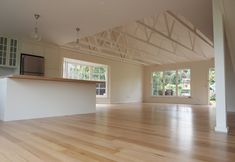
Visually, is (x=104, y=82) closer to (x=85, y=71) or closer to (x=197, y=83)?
(x=85, y=71)

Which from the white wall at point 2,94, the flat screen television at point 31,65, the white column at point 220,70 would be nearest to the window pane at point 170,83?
the flat screen television at point 31,65

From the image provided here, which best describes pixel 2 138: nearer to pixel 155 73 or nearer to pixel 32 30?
pixel 32 30

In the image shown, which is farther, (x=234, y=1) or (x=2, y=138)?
(x=234, y=1)

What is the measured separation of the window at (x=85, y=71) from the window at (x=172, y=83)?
13.3 feet

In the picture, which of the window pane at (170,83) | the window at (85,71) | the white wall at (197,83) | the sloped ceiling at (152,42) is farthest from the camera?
the window pane at (170,83)

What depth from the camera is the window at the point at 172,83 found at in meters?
10.7

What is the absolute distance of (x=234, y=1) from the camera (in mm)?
2592

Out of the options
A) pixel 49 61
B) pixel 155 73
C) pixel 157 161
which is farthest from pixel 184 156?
pixel 155 73

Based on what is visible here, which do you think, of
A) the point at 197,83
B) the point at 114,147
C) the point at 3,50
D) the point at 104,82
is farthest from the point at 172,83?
the point at 114,147

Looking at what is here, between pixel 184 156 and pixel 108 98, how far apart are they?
8.14m

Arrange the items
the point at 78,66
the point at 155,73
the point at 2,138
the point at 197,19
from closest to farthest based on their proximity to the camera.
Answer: the point at 2,138
the point at 197,19
the point at 78,66
the point at 155,73

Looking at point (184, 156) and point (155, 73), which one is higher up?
point (155, 73)

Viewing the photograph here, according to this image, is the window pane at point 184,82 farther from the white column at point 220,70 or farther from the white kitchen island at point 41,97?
the white column at point 220,70

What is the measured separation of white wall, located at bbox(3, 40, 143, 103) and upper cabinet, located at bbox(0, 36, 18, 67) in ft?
0.82
